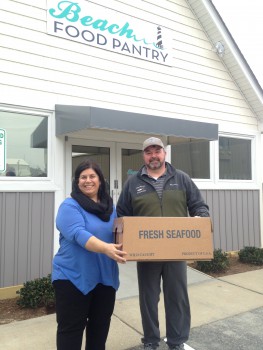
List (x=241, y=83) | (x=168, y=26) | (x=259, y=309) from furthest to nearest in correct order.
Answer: (x=241, y=83), (x=168, y=26), (x=259, y=309)

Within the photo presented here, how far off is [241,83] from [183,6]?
79.4 inches

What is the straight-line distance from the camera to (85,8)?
545 centimetres

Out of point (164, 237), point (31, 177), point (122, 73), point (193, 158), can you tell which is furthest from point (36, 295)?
point (193, 158)

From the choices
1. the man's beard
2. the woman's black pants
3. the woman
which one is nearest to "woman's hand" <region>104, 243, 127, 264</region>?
the woman

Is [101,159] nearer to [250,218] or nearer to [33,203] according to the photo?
[33,203]

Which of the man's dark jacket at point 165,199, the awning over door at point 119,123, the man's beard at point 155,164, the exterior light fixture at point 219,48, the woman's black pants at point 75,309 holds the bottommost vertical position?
the woman's black pants at point 75,309

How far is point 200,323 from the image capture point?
3.80 m

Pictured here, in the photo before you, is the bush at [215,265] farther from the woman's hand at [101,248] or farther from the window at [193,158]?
the woman's hand at [101,248]

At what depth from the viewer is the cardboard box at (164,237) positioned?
2408 mm

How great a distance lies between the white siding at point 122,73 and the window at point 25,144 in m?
0.24

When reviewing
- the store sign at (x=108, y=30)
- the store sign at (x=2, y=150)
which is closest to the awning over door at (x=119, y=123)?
the store sign at (x=2, y=150)

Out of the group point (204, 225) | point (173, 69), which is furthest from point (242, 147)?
point (204, 225)

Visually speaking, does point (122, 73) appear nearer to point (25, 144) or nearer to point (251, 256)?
point (25, 144)

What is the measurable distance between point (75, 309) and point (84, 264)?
1.00 feet
